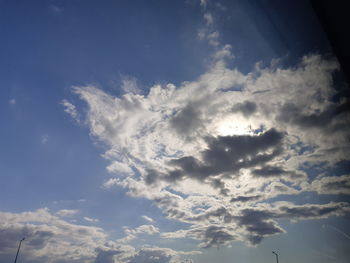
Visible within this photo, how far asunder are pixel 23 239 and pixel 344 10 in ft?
192

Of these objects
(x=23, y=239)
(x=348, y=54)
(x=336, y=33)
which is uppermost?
(x=336, y=33)

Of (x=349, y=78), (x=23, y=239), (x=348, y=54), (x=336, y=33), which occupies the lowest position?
(x=23, y=239)

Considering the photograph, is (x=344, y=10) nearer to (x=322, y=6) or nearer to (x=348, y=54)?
(x=322, y=6)

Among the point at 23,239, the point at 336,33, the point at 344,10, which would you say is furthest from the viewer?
the point at 23,239

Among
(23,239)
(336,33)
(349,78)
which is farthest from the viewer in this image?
(23,239)

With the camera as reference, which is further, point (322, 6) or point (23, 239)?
point (23, 239)

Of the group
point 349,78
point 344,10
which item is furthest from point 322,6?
point 349,78

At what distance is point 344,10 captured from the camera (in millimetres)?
7723

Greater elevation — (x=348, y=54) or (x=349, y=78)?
(x=348, y=54)

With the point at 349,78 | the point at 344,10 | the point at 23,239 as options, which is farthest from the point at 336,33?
the point at 23,239

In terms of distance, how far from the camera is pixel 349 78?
945 centimetres

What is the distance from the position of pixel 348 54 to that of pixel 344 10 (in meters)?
2.14

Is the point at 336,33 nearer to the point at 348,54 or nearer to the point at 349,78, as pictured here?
the point at 348,54

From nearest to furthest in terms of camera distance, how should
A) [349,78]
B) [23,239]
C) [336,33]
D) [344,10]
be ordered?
1. [344,10]
2. [336,33]
3. [349,78]
4. [23,239]
